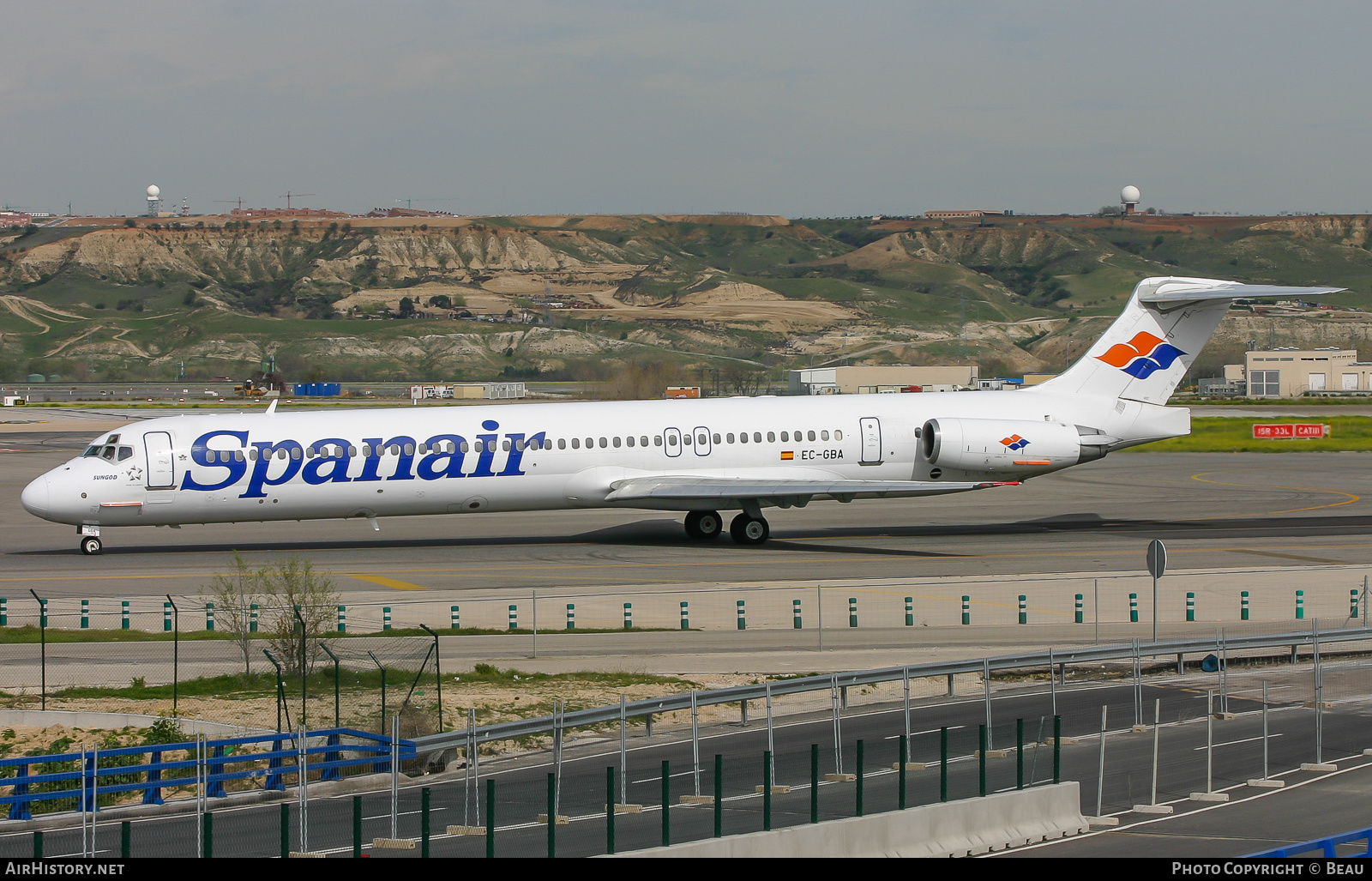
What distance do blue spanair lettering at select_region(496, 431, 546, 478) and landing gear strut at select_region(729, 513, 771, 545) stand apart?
601 cm

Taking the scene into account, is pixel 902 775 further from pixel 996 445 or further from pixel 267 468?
pixel 996 445

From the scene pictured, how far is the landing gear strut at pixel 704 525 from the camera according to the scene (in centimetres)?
3862

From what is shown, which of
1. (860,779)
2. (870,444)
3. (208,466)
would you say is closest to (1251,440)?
(870,444)

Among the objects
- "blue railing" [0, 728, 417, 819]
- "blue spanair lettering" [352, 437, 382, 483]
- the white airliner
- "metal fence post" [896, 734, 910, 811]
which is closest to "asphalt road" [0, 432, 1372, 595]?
the white airliner

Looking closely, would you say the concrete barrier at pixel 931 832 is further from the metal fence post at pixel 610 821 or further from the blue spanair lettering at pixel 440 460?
the blue spanair lettering at pixel 440 460

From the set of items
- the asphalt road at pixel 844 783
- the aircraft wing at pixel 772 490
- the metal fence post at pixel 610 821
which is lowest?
the asphalt road at pixel 844 783

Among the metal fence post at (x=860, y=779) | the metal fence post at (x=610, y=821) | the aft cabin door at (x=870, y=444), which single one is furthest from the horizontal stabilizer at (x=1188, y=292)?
the metal fence post at (x=610, y=821)

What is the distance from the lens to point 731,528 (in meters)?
38.0

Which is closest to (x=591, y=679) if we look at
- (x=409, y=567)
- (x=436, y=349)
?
(x=409, y=567)

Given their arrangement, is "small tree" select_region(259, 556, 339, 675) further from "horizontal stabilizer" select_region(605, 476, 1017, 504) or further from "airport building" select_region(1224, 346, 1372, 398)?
"airport building" select_region(1224, 346, 1372, 398)

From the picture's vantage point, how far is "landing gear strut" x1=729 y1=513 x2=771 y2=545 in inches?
1478

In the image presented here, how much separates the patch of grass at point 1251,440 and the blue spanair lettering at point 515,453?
123 feet

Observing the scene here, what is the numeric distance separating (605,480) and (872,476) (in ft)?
25.8
